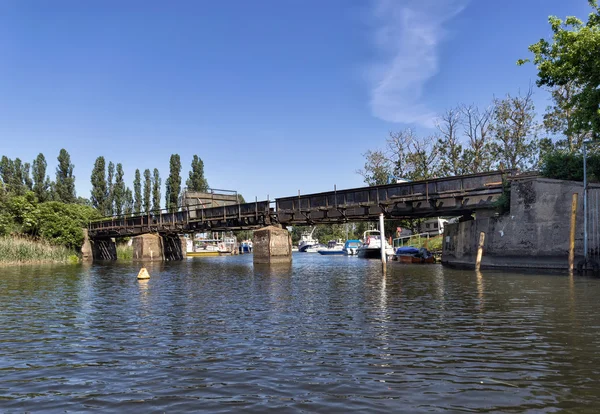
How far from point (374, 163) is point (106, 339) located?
67.6m

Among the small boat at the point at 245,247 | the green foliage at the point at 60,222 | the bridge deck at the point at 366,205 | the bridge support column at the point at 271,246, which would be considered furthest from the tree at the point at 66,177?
the bridge support column at the point at 271,246

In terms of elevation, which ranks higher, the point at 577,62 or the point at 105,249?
the point at 577,62

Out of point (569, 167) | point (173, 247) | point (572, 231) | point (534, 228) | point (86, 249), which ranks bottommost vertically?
point (173, 247)

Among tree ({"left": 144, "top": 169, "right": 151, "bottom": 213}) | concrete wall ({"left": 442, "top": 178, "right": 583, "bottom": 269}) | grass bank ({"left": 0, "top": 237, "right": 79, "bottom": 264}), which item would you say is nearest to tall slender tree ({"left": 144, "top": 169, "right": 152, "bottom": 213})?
tree ({"left": 144, "top": 169, "right": 151, "bottom": 213})

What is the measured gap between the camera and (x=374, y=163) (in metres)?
75.9

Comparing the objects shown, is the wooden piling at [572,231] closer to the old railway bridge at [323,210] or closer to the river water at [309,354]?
the old railway bridge at [323,210]

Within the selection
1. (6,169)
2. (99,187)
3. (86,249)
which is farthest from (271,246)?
(6,169)

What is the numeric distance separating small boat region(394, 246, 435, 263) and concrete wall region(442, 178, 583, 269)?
15008mm

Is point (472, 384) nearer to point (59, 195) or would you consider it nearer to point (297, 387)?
point (297, 387)

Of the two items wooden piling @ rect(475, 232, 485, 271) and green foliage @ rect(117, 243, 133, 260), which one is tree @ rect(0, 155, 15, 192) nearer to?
green foliage @ rect(117, 243, 133, 260)

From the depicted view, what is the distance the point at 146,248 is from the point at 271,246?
27.3m

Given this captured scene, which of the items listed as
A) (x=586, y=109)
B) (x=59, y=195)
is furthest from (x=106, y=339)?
(x=59, y=195)

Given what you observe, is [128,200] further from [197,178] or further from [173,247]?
[173,247]

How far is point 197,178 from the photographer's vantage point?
11181 centimetres
